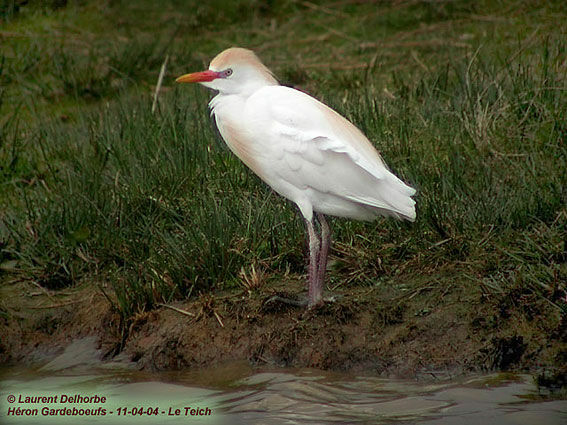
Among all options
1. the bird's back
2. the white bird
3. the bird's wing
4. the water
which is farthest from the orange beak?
the water

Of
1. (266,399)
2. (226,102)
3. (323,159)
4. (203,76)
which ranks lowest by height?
(266,399)

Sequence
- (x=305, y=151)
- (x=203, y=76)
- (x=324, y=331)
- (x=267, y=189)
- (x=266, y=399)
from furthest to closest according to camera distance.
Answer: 1. (x=267, y=189)
2. (x=203, y=76)
3. (x=324, y=331)
4. (x=305, y=151)
5. (x=266, y=399)

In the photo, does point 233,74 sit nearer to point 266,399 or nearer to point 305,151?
point 305,151

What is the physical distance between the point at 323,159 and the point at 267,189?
132 centimetres

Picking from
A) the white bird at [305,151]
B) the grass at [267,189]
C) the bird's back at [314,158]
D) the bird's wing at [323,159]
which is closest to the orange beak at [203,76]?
the white bird at [305,151]

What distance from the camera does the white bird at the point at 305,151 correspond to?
4.70 metres

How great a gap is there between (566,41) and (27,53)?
4688mm

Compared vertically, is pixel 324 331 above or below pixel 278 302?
below

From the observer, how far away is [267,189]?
236 inches

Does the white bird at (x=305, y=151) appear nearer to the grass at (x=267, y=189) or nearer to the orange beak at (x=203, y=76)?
the orange beak at (x=203, y=76)

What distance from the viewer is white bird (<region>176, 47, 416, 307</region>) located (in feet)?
15.4

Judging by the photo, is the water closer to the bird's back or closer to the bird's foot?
the bird's foot

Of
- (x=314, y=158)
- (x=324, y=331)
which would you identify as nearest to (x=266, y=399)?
(x=324, y=331)

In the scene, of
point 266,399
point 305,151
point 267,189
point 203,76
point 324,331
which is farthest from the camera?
point 267,189
